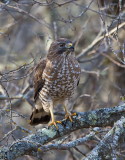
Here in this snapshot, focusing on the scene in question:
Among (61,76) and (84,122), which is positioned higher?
(61,76)

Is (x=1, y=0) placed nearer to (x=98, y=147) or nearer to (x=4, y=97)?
(x=4, y=97)

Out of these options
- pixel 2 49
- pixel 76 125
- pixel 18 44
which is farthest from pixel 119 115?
pixel 18 44

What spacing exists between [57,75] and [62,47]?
17.1 inches

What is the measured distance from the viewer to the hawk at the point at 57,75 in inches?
209

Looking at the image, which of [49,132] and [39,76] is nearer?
[49,132]

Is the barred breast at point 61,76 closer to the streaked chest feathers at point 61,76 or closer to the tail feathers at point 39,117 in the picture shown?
the streaked chest feathers at point 61,76

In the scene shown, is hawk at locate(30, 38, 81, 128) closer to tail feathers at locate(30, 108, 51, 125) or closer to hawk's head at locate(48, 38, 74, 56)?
hawk's head at locate(48, 38, 74, 56)

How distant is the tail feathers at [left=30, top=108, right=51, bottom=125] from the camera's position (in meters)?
5.76

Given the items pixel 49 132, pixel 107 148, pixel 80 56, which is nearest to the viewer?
pixel 107 148

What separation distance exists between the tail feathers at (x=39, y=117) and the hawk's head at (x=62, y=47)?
102cm

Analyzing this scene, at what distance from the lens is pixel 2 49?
9102 millimetres

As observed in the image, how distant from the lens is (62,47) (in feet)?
17.7

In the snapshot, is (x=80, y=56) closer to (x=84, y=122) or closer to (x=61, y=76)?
(x=61, y=76)

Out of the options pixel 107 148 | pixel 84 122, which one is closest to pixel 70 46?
pixel 84 122
